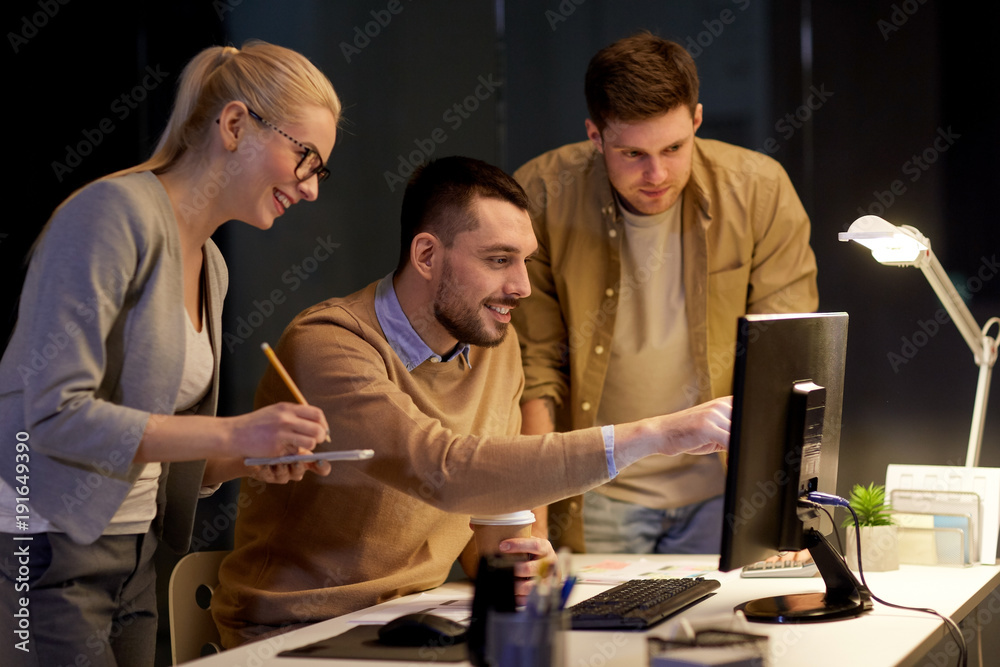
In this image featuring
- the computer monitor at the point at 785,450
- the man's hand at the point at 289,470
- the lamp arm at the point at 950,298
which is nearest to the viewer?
the computer monitor at the point at 785,450

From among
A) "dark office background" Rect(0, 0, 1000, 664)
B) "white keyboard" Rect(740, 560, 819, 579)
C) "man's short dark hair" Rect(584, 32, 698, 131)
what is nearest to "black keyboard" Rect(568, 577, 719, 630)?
"white keyboard" Rect(740, 560, 819, 579)

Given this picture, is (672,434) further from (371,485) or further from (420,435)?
(371,485)

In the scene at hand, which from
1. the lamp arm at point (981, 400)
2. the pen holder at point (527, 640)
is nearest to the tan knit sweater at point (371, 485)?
the pen holder at point (527, 640)

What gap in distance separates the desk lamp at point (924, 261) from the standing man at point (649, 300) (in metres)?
0.34

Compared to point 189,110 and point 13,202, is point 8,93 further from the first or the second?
point 189,110

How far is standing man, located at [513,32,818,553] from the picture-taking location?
8.30 feet

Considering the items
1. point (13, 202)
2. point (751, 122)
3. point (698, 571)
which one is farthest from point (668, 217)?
point (13, 202)

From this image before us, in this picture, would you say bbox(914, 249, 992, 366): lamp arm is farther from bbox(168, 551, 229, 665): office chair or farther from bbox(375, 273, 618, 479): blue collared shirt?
bbox(168, 551, 229, 665): office chair

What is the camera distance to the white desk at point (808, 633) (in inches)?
53.1

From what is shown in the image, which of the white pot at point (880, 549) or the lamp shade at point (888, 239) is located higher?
the lamp shade at point (888, 239)

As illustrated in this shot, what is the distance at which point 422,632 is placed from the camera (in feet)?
4.62

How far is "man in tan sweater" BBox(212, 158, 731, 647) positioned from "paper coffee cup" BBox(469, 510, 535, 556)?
0.26ft

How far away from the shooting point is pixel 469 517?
213 cm

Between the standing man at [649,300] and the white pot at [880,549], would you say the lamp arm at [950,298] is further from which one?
the white pot at [880,549]
